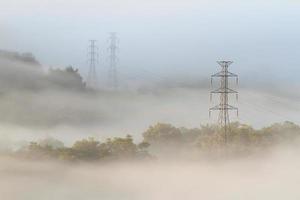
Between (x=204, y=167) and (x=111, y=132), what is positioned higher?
(x=111, y=132)

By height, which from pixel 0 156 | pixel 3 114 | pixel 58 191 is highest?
pixel 3 114

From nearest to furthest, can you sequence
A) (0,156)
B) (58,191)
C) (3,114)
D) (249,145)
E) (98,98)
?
(58,191) < (0,156) < (249,145) < (3,114) < (98,98)

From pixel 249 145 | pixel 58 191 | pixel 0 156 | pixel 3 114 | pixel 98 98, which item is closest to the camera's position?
pixel 58 191

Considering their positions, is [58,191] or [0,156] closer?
[58,191]

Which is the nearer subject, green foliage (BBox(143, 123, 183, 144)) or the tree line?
the tree line

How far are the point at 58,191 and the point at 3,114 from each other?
3.74 m

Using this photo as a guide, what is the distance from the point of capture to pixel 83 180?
28.6ft

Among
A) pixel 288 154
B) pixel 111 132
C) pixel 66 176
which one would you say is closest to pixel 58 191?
pixel 66 176

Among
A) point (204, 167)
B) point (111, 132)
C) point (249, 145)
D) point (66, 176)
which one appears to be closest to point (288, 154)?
point (249, 145)

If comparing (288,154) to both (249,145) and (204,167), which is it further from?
(204,167)

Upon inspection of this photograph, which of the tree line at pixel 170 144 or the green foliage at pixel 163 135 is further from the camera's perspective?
the green foliage at pixel 163 135

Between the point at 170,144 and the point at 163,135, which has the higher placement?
the point at 163,135

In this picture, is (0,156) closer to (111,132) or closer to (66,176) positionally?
(66,176)

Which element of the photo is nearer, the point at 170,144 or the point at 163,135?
the point at 170,144
